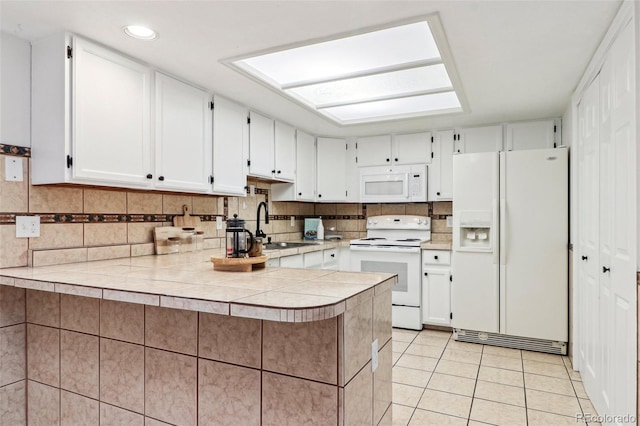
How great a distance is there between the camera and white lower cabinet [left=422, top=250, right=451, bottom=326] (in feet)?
12.5

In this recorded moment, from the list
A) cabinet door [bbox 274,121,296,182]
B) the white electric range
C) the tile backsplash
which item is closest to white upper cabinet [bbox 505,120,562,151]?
the white electric range

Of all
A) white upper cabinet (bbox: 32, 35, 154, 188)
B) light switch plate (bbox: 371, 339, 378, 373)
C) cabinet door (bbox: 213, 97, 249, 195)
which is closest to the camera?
light switch plate (bbox: 371, 339, 378, 373)

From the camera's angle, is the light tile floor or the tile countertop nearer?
the tile countertop

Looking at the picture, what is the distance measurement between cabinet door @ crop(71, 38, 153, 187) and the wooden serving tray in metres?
0.84

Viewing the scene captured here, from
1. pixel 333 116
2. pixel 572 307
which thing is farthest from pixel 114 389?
pixel 572 307

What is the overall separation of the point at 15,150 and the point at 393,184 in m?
3.39

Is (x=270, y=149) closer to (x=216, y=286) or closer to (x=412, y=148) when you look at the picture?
(x=412, y=148)

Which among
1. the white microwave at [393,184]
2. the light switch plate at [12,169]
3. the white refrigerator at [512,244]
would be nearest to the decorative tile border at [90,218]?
the light switch plate at [12,169]

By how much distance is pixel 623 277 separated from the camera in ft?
5.60

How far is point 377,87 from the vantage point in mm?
2846

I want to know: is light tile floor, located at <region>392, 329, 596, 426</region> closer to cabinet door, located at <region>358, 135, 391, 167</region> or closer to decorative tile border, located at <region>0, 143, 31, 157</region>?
cabinet door, located at <region>358, 135, 391, 167</region>

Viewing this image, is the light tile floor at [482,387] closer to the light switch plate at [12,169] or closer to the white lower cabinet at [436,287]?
the white lower cabinet at [436,287]

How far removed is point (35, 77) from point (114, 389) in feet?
5.47

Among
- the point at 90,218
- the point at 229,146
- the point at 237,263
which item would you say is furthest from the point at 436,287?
the point at 90,218
